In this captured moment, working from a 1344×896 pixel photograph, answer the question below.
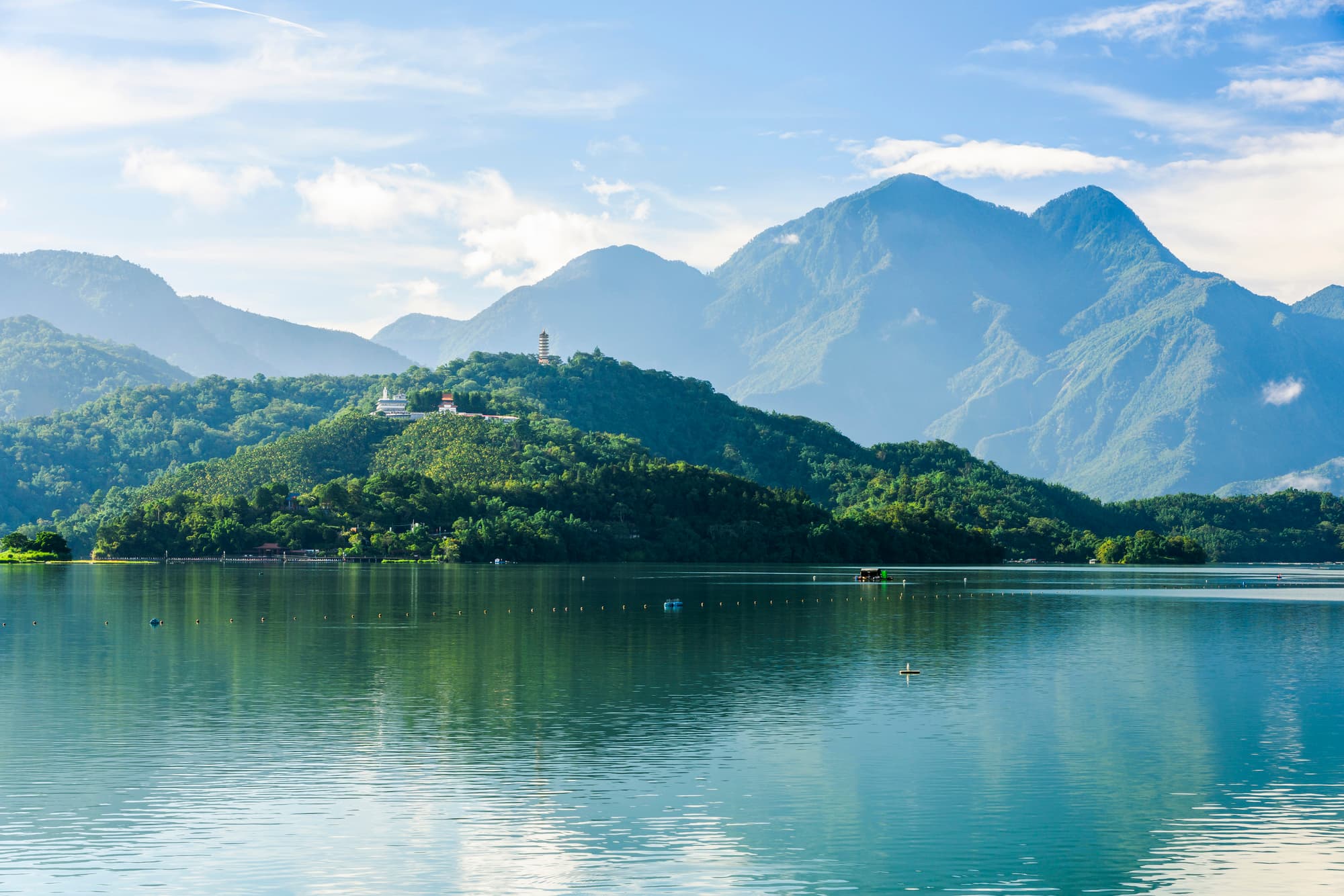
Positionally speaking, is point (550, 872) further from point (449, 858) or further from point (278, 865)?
point (278, 865)

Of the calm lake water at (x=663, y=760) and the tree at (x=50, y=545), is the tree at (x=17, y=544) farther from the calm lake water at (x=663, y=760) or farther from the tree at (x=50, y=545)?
the calm lake water at (x=663, y=760)

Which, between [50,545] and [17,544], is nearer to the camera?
[17,544]

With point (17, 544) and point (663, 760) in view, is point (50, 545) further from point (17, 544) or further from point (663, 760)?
point (663, 760)

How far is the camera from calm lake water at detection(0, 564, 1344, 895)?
2602 cm

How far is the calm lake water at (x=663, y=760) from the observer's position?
85.4 ft

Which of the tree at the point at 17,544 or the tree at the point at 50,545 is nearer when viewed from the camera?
the tree at the point at 17,544

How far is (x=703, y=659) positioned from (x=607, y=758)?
84.0 ft

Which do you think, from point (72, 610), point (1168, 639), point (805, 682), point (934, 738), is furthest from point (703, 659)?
point (72, 610)

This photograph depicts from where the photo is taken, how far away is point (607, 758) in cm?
3600

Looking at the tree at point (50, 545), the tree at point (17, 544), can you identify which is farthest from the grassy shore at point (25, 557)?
the tree at point (50, 545)

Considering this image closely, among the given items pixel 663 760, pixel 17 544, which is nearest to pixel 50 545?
pixel 17 544

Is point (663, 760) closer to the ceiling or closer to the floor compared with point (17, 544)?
closer to the floor

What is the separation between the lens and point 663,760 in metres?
36.0

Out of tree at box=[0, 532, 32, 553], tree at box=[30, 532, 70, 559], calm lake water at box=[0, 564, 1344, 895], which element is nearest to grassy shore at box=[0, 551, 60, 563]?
tree at box=[0, 532, 32, 553]
